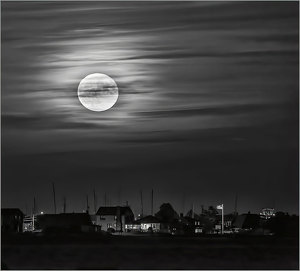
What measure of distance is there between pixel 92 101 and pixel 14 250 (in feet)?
64.2

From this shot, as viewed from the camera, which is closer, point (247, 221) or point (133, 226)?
point (133, 226)

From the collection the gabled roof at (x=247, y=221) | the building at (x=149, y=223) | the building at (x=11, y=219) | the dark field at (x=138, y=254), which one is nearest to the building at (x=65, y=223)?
the building at (x=11, y=219)

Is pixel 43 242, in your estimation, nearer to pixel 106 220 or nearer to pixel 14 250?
pixel 14 250

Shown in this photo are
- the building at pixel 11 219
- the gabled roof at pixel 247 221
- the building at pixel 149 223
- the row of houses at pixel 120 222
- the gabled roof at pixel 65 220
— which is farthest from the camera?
the gabled roof at pixel 247 221

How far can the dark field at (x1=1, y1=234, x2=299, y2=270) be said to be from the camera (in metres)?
60.5

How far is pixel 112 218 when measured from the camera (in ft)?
387

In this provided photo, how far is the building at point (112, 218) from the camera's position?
116812mm

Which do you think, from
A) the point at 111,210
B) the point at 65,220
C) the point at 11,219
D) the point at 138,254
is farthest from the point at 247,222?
the point at 138,254

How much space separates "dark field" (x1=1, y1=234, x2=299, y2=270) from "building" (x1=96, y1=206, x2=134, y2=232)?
100 ft

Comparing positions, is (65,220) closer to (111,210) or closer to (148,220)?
(111,210)

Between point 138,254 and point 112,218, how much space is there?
47.5 metres

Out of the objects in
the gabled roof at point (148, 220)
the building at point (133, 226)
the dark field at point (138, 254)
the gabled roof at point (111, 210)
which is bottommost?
the dark field at point (138, 254)

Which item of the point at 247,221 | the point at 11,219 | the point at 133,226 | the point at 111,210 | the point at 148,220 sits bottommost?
the point at 133,226

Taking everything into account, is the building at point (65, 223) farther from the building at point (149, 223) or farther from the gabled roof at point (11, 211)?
the building at point (149, 223)
